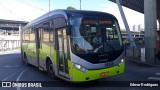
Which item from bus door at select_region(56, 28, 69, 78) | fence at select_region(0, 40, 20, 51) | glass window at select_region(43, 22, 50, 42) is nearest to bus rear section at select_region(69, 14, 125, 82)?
bus door at select_region(56, 28, 69, 78)

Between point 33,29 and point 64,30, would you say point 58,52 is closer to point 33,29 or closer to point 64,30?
point 64,30

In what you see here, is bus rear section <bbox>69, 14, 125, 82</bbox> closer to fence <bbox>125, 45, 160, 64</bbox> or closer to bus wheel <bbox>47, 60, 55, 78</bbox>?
bus wheel <bbox>47, 60, 55, 78</bbox>

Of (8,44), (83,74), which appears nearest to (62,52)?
(83,74)

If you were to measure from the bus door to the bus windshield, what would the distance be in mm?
614

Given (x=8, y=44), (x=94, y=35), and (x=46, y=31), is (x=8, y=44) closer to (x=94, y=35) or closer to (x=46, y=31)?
(x=46, y=31)

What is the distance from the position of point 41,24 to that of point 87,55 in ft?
16.0

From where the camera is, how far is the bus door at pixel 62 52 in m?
10.3

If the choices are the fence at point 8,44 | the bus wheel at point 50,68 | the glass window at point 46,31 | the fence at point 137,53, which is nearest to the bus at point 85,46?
the bus wheel at point 50,68

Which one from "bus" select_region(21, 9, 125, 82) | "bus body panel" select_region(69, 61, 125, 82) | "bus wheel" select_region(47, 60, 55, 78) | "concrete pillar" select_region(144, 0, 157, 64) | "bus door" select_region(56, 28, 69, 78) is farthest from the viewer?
"concrete pillar" select_region(144, 0, 157, 64)


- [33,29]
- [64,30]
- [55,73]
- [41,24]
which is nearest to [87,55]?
[64,30]

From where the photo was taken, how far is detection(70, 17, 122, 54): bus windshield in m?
9.77

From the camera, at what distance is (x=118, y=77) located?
1222cm

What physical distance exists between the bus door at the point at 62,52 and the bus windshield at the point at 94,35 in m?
0.61

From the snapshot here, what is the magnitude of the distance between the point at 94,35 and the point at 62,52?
1483mm
